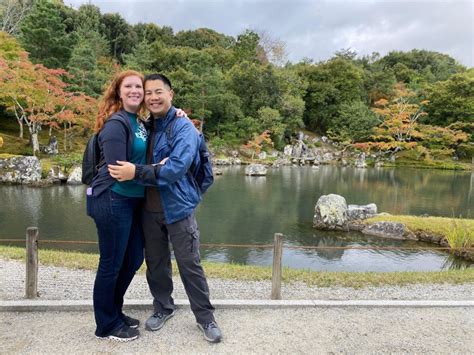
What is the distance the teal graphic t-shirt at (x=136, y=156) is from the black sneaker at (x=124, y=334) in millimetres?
1141

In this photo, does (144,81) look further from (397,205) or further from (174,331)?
(397,205)

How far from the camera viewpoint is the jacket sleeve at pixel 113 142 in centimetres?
250

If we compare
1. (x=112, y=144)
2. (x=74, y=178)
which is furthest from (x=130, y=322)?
(x=74, y=178)

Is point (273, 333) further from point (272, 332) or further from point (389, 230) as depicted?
point (389, 230)

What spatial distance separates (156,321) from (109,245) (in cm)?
91

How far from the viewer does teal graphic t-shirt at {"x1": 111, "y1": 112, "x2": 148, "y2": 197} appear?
2609 millimetres

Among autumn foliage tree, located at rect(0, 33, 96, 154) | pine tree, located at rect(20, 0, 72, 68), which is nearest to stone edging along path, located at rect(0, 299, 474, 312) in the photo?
autumn foliage tree, located at rect(0, 33, 96, 154)

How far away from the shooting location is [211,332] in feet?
9.57

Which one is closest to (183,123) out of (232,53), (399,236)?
(399,236)


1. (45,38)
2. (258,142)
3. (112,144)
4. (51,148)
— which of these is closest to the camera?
(112,144)

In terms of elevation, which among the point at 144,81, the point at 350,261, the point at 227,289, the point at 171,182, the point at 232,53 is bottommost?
the point at 350,261

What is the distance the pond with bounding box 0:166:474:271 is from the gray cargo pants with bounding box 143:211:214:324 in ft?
7.32

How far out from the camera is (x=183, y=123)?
2.78 m

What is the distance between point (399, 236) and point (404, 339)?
776 cm
